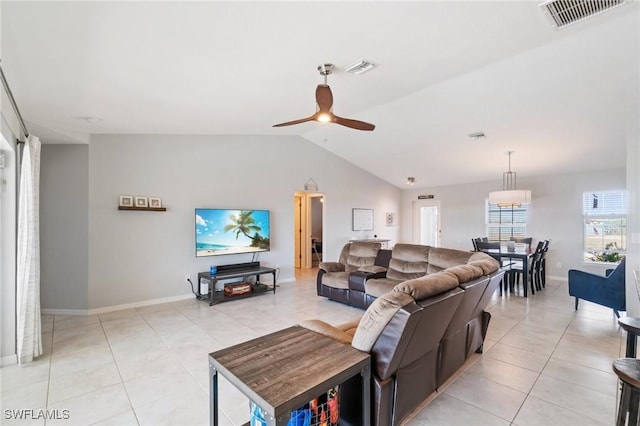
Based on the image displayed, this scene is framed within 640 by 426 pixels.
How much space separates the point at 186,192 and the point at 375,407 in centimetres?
453

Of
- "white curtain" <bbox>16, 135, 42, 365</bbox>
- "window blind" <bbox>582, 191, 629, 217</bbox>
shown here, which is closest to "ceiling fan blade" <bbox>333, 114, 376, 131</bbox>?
"white curtain" <bbox>16, 135, 42, 365</bbox>

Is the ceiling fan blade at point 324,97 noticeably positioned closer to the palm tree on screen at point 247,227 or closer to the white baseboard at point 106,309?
the palm tree on screen at point 247,227

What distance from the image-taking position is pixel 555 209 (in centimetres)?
688

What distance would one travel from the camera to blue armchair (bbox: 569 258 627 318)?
12.2ft

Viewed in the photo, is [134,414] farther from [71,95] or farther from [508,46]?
[508,46]

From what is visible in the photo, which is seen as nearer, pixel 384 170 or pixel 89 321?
pixel 89 321

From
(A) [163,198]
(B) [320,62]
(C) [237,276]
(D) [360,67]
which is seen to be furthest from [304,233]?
(B) [320,62]

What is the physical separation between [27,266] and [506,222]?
29.5 ft

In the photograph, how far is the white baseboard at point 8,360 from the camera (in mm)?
2758

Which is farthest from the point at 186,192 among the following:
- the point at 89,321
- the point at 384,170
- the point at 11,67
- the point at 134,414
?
the point at 384,170

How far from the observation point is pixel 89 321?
3984mm

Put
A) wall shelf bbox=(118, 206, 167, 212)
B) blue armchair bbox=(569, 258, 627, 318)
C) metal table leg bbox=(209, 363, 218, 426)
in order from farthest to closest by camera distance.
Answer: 1. wall shelf bbox=(118, 206, 167, 212)
2. blue armchair bbox=(569, 258, 627, 318)
3. metal table leg bbox=(209, 363, 218, 426)

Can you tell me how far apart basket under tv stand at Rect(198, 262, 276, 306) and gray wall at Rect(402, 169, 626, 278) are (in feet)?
19.1

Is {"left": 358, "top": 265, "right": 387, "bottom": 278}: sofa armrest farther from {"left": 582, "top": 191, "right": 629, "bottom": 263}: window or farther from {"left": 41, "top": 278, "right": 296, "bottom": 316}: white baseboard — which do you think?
{"left": 582, "top": 191, "right": 629, "bottom": 263}: window
